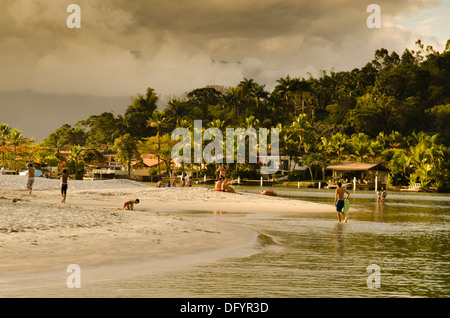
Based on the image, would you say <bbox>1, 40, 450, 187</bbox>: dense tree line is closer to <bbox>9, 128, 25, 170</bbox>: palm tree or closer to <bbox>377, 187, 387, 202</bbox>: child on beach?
<bbox>9, 128, 25, 170</bbox>: palm tree

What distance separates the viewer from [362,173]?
8431cm

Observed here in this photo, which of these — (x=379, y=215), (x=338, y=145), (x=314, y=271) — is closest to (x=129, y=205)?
(x=379, y=215)

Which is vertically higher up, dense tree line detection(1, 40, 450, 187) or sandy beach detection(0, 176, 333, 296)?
dense tree line detection(1, 40, 450, 187)

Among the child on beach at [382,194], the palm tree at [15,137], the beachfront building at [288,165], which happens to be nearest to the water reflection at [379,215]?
the child on beach at [382,194]

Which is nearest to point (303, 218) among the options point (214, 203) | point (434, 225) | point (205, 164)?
point (434, 225)

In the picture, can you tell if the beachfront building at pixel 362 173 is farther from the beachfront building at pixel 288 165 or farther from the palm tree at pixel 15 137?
the palm tree at pixel 15 137

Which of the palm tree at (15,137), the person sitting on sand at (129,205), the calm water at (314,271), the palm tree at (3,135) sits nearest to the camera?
the calm water at (314,271)

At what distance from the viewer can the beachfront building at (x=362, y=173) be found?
7844 centimetres

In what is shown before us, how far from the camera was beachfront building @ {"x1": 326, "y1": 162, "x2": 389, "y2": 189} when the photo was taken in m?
78.4

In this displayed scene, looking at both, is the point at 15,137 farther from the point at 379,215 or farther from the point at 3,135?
the point at 379,215

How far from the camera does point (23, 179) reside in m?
47.8

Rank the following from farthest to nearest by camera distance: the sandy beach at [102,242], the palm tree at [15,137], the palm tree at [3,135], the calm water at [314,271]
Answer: the palm tree at [3,135] < the palm tree at [15,137] < the sandy beach at [102,242] < the calm water at [314,271]

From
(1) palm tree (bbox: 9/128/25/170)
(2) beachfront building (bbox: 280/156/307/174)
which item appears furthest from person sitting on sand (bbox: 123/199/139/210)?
(1) palm tree (bbox: 9/128/25/170)
